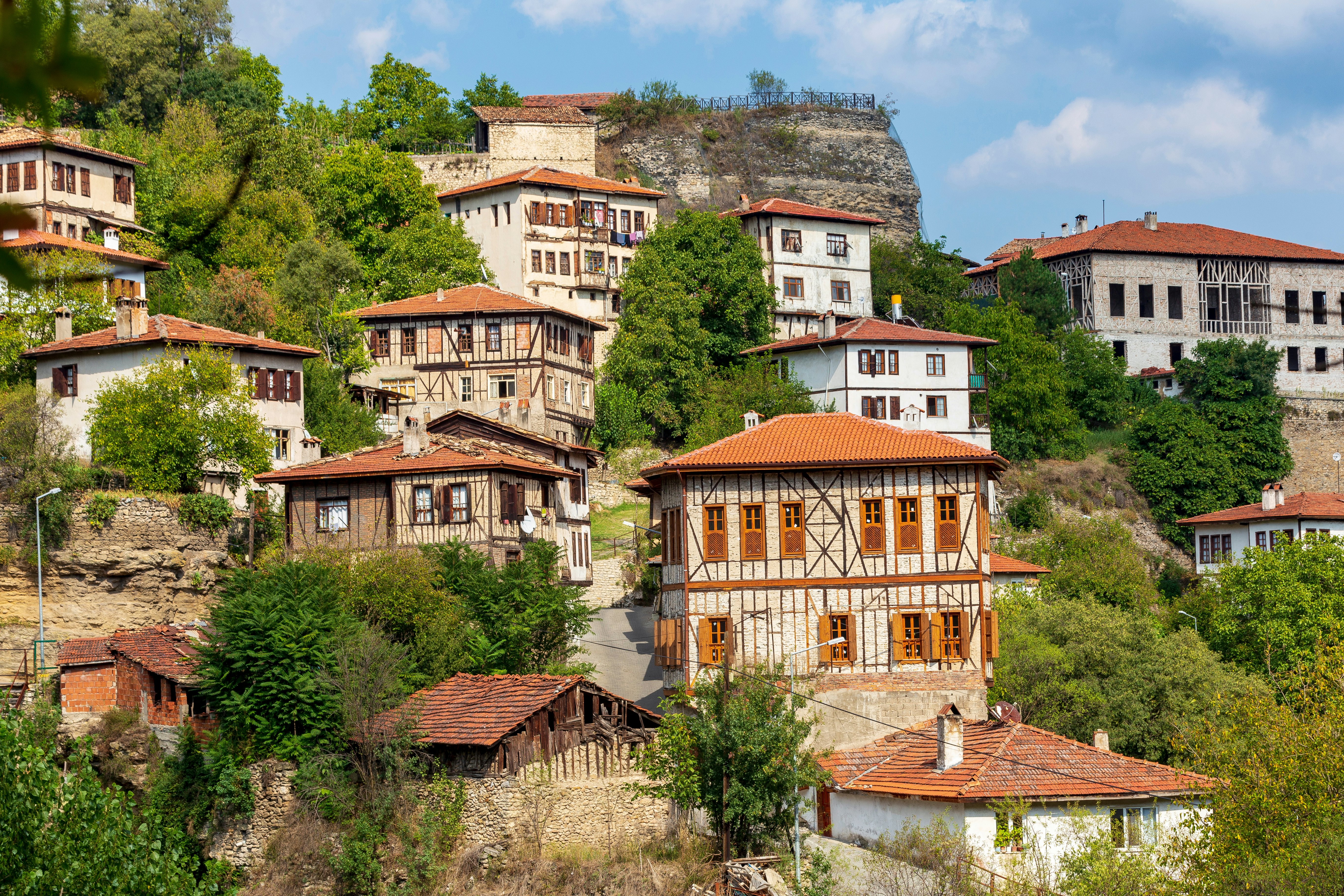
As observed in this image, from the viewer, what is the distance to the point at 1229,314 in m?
77.8

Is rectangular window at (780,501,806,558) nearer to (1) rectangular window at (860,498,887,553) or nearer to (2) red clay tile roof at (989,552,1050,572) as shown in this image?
(1) rectangular window at (860,498,887,553)

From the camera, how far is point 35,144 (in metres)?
55.9

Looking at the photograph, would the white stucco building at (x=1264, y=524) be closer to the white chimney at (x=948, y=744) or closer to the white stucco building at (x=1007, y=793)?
the white stucco building at (x=1007, y=793)

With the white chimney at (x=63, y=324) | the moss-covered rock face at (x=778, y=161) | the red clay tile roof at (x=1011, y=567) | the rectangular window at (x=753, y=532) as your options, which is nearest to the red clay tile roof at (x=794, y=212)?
the moss-covered rock face at (x=778, y=161)

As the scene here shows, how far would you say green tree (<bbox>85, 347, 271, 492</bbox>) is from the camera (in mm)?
42688

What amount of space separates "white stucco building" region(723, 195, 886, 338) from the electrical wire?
34.9 metres

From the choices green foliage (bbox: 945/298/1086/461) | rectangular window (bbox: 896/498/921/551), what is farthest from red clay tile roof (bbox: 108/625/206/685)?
green foliage (bbox: 945/298/1086/461)

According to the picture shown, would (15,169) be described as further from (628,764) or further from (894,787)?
(894,787)

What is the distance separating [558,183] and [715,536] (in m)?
34.6

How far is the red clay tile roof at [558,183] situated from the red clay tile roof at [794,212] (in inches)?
150

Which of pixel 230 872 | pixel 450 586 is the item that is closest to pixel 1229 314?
pixel 450 586

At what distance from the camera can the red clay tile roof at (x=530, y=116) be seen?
77.1 m

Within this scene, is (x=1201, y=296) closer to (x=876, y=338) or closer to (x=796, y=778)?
(x=876, y=338)

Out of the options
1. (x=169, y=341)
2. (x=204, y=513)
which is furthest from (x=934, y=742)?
(x=169, y=341)
